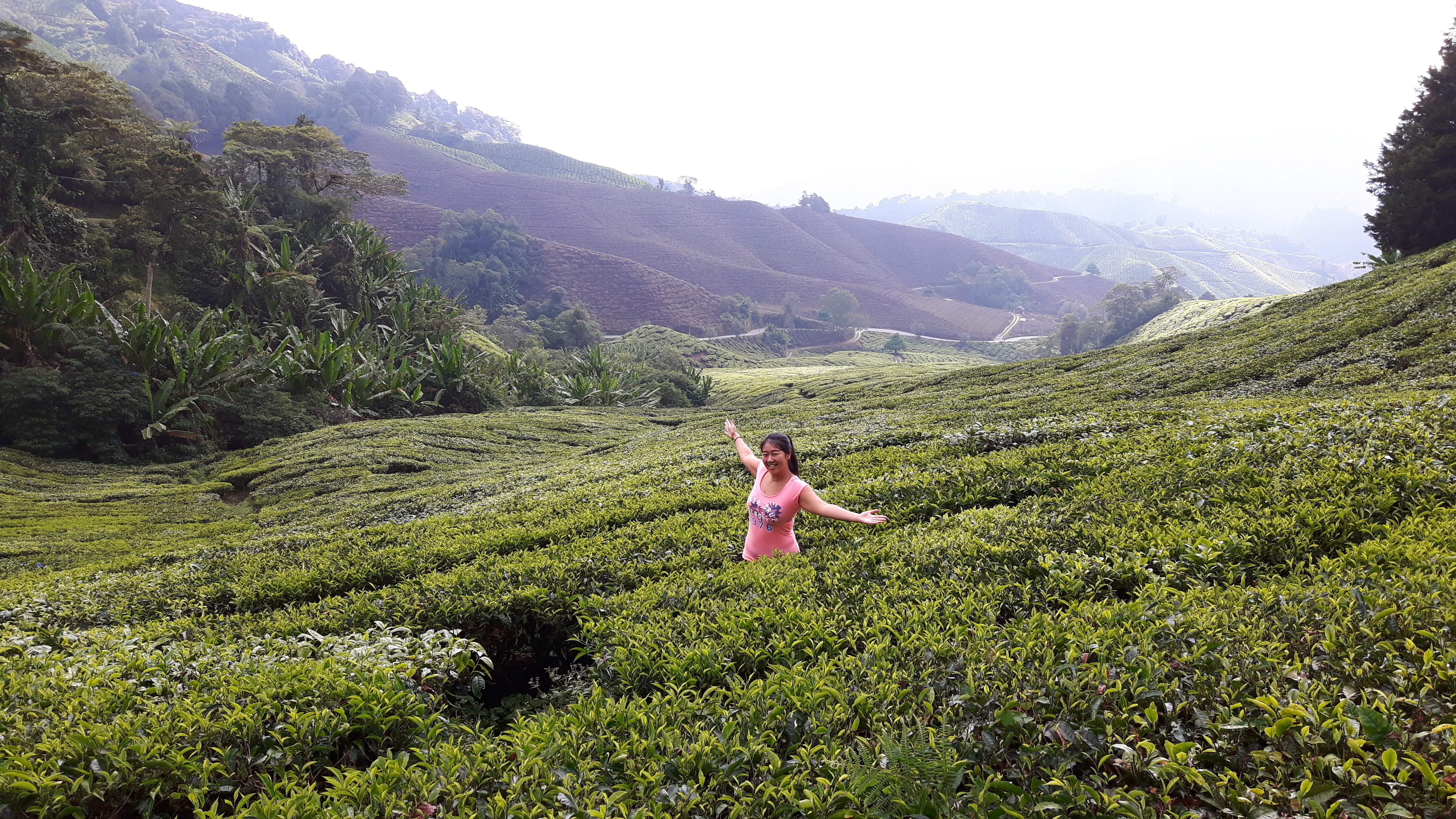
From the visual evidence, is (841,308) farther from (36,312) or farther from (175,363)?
(36,312)

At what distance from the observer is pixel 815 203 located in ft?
513

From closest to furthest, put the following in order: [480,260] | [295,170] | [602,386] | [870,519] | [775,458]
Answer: [870,519] < [775,458] < [602,386] < [295,170] < [480,260]

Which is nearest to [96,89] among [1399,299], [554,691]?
[554,691]

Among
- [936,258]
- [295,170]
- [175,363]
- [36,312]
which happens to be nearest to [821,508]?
[175,363]

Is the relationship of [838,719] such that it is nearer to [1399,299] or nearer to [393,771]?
[393,771]

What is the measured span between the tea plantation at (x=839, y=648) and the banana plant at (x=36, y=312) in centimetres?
857

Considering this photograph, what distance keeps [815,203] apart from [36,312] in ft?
509

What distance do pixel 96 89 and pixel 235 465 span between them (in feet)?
64.1

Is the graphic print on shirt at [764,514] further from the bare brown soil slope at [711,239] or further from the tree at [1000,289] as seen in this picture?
the tree at [1000,289]

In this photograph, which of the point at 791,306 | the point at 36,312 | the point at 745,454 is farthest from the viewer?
the point at 791,306

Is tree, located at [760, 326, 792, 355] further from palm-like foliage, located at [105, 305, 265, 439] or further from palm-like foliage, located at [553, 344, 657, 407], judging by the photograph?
palm-like foliage, located at [105, 305, 265, 439]

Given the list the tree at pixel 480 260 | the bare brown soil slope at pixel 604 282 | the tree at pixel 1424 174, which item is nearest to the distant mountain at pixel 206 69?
the bare brown soil slope at pixel 604 282

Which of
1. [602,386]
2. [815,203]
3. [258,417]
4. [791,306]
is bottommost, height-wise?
[602,386]

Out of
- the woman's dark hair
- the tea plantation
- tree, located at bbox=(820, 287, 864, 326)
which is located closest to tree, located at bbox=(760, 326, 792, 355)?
tree, located at bbox=(820, 287, 864, 326)
